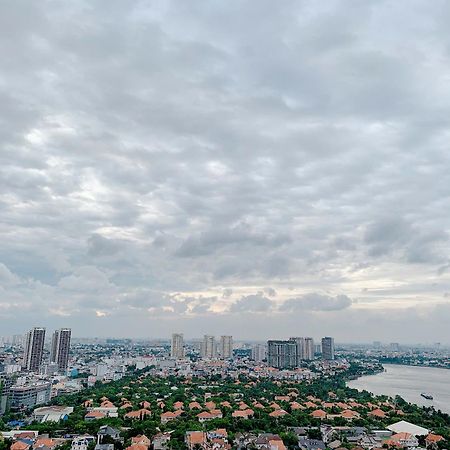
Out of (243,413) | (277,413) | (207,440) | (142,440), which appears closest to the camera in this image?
(142,440)

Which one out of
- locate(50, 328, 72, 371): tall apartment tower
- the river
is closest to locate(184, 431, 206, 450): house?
the river

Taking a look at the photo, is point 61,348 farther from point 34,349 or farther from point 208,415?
point 208,415

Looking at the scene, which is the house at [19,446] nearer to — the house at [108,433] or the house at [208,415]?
the house at [108,433]

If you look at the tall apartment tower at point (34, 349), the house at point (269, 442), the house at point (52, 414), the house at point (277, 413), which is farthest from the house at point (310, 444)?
the tall apartment tower at point (34, 349)

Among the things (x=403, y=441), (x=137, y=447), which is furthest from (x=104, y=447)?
(x=403, y=441)

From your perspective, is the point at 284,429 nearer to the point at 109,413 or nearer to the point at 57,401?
the point at 109,413

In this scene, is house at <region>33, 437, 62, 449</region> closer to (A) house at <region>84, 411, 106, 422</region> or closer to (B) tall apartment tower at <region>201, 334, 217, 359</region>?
(A) house at <region>84, 411, 106, 422</region>
